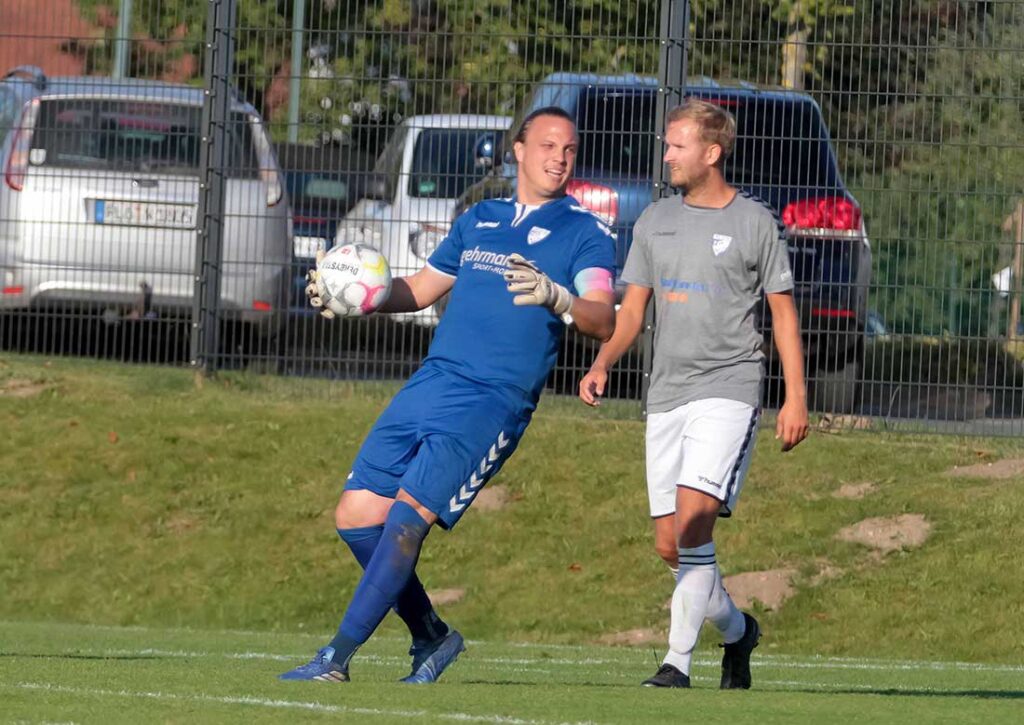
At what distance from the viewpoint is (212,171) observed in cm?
1370

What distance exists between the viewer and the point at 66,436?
524 inches

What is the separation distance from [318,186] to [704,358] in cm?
660

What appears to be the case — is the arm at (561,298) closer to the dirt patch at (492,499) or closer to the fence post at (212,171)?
the dirt patch at (492,499)

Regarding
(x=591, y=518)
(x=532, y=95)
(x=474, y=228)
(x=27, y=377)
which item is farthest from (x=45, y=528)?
(x=474, y=228)

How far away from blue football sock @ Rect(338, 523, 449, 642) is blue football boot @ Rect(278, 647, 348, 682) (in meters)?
0.46

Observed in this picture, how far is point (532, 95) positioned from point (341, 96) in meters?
1.34

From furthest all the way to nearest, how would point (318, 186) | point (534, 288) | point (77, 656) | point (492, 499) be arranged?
point (318, 186) < point (492, 499) < point (77, 656) < point (534, 288)

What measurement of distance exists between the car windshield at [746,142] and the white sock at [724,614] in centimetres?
560

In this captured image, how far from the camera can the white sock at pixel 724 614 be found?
23.7ft

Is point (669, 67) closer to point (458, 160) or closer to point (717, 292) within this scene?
point (458, 160)

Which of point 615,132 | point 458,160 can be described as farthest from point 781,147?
point 458,160

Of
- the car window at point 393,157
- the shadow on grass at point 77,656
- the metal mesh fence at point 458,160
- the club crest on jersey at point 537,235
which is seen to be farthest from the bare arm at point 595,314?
the car window at point 393,157

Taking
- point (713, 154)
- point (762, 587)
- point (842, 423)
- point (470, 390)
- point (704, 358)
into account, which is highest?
point (713, 154)

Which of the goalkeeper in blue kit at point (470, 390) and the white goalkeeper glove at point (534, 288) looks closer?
the white goalkeeper glove at point (534, 288)
